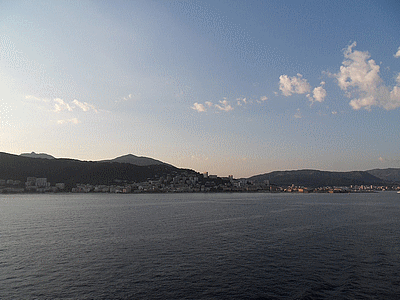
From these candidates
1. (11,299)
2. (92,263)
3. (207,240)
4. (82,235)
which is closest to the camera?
(11,299)

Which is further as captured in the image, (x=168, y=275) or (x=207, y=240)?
(x=207, y=240)

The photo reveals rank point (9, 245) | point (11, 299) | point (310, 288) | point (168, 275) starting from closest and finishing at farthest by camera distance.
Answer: point (11, 299) → point (310, 288) → point (168, 275) → point (9, 245)

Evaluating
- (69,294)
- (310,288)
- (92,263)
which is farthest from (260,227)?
(69,294)

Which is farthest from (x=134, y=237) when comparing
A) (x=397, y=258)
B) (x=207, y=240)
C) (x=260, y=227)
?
(x=397, y=258)

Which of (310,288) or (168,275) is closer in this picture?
(310,288)

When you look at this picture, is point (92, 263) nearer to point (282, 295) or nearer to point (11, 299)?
point (11, 299)

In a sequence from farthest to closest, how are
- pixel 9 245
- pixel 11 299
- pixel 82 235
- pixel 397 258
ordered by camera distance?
pixel 82 235 → pixel 9 245 → pixel 397 258 → pixel 11 299

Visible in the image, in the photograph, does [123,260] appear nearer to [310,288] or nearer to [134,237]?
[134,237]

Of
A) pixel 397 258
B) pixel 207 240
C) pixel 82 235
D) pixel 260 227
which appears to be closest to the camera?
pixel 397 258

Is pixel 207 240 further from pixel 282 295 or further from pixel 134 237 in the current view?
pixel 282 295
